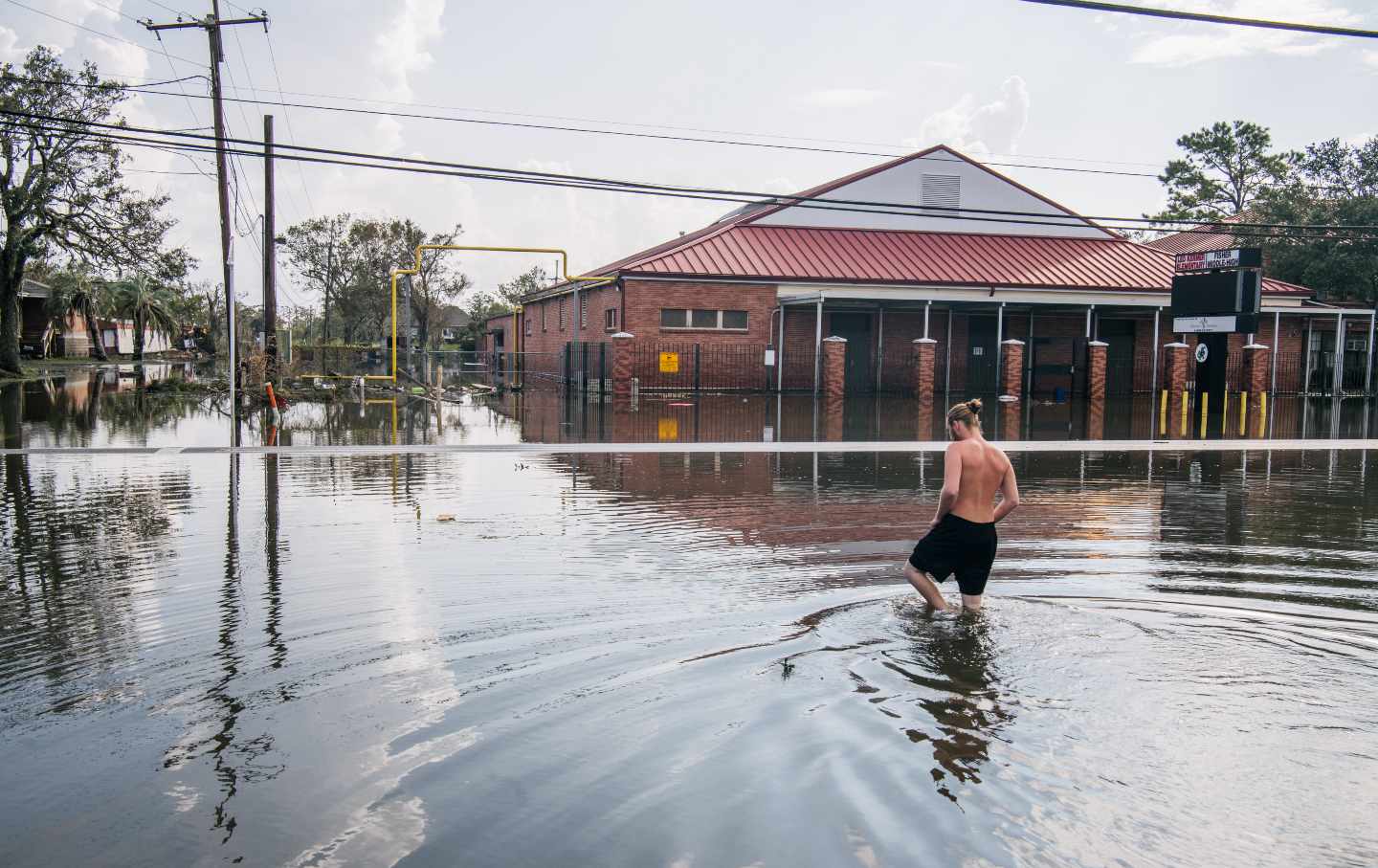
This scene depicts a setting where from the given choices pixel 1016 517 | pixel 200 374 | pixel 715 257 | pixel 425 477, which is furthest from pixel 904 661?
pixel 200 374

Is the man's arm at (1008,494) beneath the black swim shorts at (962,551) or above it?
above

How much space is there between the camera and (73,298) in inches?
2378

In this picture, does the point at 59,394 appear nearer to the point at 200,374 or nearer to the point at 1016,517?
the point at 200,374

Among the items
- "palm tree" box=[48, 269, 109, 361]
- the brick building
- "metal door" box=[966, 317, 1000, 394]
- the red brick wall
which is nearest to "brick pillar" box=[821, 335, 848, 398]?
the brick building

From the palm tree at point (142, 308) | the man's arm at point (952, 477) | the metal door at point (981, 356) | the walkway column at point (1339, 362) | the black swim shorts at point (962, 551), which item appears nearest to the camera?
the man's arm at point (952, 477)

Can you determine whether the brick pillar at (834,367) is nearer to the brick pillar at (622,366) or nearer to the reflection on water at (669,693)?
the brick pillar at (622,366)

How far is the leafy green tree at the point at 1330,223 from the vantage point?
4500cm

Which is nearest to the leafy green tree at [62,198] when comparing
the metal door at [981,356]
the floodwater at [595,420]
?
the floodwater at [595,420]

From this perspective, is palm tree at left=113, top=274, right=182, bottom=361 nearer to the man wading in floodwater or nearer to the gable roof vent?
the gable roof vent

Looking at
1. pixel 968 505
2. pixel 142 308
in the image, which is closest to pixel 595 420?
pixel 968 505

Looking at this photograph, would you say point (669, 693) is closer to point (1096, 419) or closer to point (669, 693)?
point (669, 693)

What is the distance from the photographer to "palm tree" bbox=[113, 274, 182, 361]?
221 ft

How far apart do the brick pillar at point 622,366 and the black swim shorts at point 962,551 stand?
2439 cm

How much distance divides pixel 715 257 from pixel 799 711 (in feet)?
102
